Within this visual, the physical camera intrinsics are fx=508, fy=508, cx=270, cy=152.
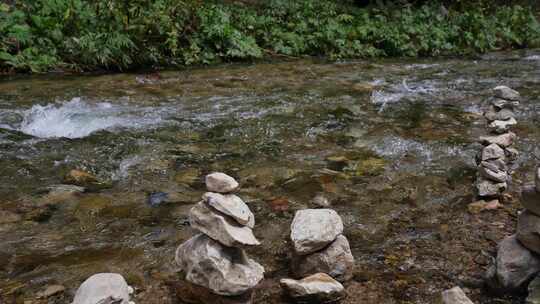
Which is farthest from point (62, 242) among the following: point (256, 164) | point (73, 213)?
point (256, 164)

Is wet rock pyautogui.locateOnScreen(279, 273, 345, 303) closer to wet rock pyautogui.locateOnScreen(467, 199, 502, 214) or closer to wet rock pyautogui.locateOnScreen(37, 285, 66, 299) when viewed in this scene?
wet rock pyautogui.locateOnScreen(37, 285, 66, 299)

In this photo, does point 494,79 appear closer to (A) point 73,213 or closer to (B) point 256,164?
(B) point 256,164

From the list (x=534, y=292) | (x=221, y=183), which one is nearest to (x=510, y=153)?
(x=534, y=292)

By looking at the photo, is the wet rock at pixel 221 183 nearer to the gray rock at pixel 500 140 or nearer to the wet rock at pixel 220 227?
the wet rock at pixel 220 227

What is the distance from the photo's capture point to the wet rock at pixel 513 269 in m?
3.14

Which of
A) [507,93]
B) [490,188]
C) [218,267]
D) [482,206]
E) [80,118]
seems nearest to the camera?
[218,267]

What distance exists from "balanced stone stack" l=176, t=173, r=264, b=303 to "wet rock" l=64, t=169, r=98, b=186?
2.08 metres

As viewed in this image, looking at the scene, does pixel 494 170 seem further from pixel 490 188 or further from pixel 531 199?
pixel 531 199

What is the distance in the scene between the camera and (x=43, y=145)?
577cm

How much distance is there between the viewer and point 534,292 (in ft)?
9.86

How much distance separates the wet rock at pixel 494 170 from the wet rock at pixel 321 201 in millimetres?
1470

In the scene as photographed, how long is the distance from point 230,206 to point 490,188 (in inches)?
106

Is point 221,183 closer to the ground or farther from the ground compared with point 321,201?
farther from the ground

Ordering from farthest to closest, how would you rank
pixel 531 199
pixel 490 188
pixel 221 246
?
pixel 490 188, pixel 531 199, pixel 221 246
